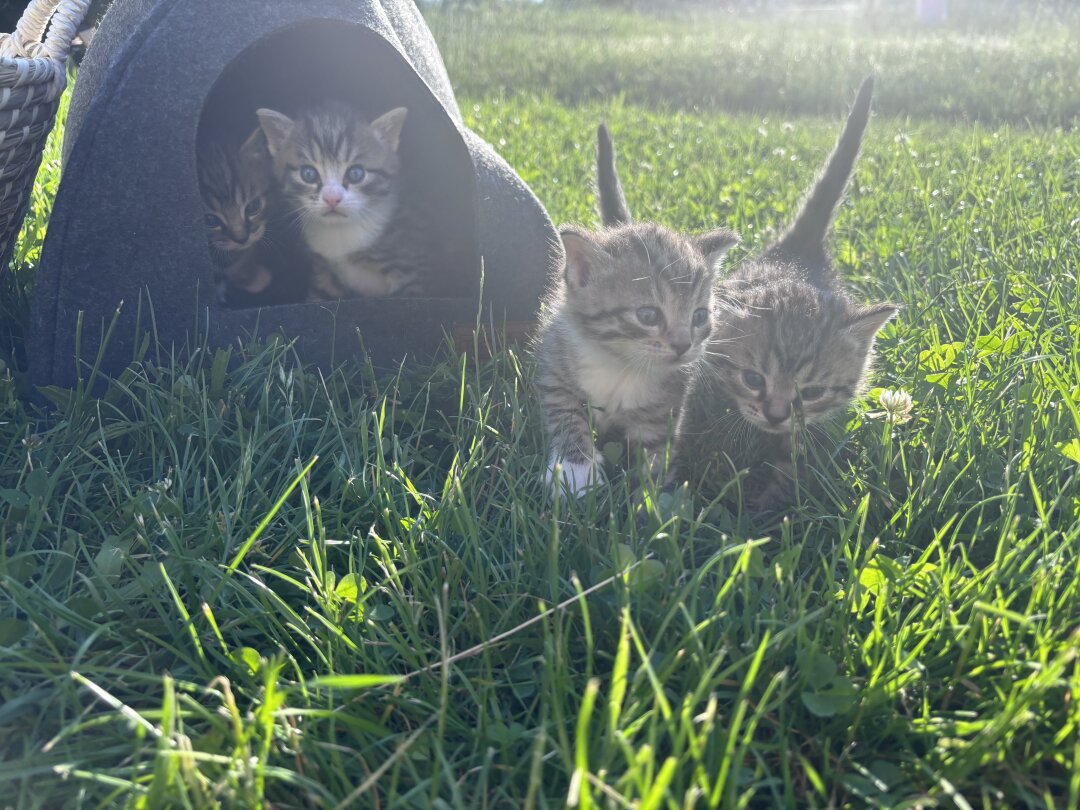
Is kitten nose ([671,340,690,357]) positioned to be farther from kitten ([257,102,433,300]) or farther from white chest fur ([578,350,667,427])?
kitten ([257,102,433,300])

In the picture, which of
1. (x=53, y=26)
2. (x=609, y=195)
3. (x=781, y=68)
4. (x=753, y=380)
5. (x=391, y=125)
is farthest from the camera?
(x=781, y=68)

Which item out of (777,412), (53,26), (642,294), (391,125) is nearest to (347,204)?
(391,125)

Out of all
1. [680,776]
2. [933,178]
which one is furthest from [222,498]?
[933,178]

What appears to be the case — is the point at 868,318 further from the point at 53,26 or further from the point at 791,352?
the point at 53,26

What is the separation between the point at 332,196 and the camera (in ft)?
10.8

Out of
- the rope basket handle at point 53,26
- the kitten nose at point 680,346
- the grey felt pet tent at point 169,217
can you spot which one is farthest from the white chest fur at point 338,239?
the kitten nose at point 680,346

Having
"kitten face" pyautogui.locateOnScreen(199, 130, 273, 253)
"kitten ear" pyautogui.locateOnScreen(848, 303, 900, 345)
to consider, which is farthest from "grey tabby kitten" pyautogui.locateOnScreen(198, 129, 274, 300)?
"kitten ear" pyautogui.locateOnScreen(848, 303, 900, 345)

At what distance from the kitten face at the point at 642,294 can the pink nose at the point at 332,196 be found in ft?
3.48

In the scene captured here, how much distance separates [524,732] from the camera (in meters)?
1.45

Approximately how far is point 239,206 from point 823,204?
195 cm

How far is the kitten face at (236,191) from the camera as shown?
3.25 meters

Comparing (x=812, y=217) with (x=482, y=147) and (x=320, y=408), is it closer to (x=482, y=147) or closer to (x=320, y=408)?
(x=482, y=147)

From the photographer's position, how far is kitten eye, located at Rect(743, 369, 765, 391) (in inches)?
102

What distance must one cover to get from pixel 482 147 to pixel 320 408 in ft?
3.35
